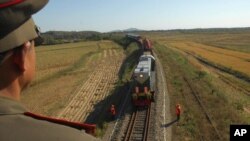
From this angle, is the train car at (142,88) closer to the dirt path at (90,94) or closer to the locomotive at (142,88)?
the locomotive at (142,88)

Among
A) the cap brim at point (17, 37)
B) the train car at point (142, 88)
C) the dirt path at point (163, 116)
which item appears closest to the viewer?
the cap brim at point (17, 37)

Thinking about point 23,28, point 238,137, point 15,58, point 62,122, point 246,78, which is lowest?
point 246,78

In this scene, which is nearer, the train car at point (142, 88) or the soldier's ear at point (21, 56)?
the soldier's ear at point (21, 56)

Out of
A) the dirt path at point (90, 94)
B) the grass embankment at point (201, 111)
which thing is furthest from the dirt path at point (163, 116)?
the dirt path at point (90, 94)

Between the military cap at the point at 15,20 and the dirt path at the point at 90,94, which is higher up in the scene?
the military cap at the point at 15,20

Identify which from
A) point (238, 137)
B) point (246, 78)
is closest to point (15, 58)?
point (238, 137)

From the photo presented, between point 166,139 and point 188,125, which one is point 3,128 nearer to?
point 166,139

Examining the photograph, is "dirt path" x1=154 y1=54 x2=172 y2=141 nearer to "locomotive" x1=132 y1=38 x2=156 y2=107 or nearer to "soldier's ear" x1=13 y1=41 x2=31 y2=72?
Answer: "locomotive" x1=132 y1=38 x2=156 y2=107
